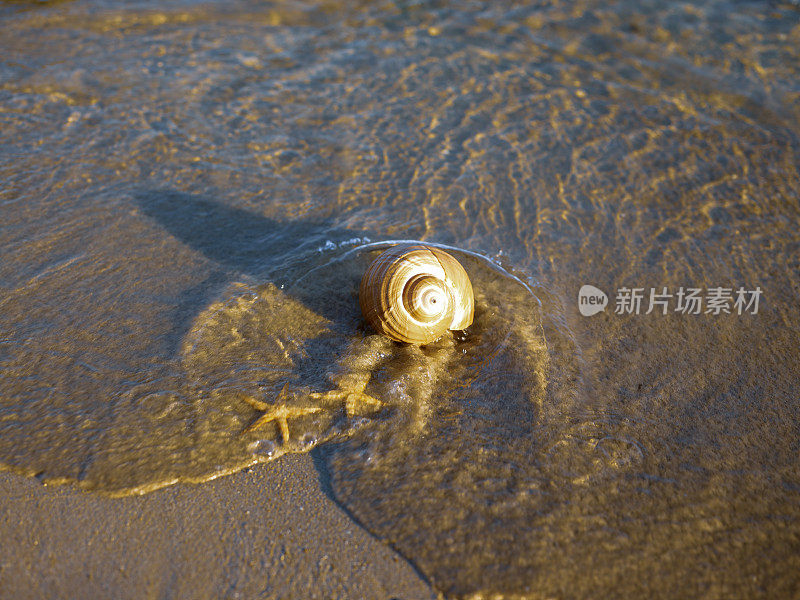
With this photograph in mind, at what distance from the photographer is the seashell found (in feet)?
10.4

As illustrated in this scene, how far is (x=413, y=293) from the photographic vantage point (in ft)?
10.4

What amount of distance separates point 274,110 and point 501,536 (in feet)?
13.6

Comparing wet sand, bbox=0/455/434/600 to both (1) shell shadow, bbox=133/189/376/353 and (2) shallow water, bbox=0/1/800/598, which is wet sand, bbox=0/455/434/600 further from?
(1) shell shadow, bbox=133/189/376/353

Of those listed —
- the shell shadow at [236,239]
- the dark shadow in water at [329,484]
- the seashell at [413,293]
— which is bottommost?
the dark shadow in water at [329,484]

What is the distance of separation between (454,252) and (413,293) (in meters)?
1.05

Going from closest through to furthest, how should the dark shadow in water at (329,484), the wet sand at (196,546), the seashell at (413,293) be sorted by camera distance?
the wet sand at (196,546) → the dark shadow in water at (329,484) → the seashell at (413,293)

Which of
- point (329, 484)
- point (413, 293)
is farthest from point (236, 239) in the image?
point (329, 484)

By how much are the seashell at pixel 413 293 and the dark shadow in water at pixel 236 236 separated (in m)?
0.48

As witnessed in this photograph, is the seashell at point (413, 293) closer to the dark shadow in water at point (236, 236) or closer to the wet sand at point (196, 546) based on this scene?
the dark shadow in water at point (236, 236)

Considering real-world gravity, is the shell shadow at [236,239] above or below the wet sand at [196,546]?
above

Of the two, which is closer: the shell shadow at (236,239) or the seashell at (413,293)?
the seashell at (413,293)

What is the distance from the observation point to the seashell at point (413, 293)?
317 cm

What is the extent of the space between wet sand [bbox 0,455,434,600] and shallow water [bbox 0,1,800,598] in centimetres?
11

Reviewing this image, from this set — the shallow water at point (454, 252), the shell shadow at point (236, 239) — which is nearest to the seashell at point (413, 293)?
the shallow water at point (454, 252)
